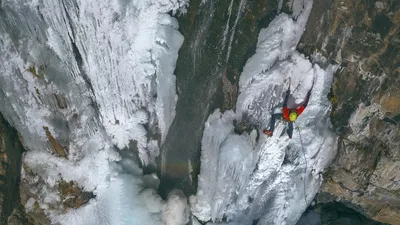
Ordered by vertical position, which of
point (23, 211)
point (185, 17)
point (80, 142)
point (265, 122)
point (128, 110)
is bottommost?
point (23, 211)

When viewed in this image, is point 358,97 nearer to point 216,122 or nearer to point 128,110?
point 216,122

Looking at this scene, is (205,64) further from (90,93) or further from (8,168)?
(8,168)

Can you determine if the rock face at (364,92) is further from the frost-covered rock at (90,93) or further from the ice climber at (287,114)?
the frost-covered rock at (90,93)

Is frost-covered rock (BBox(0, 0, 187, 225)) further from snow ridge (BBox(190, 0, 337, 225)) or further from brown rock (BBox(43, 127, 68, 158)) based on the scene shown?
snow ridge (BBox(190, 0, 337, 225))

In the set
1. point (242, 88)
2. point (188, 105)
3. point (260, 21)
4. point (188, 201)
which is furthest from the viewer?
point (188, 201)

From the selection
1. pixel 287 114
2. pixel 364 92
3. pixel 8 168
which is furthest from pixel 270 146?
pixel 8 168

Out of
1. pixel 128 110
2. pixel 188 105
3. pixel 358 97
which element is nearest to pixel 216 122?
pixel 188 105

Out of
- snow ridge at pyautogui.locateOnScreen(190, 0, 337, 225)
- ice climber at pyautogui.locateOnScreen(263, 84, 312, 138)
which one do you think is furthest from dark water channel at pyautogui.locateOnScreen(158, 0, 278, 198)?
ice climber at pyautogui.locateOnScreen(263, 84, 312, 138)

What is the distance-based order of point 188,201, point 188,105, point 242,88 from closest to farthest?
point 242,88
point 188,105
point 188,201
